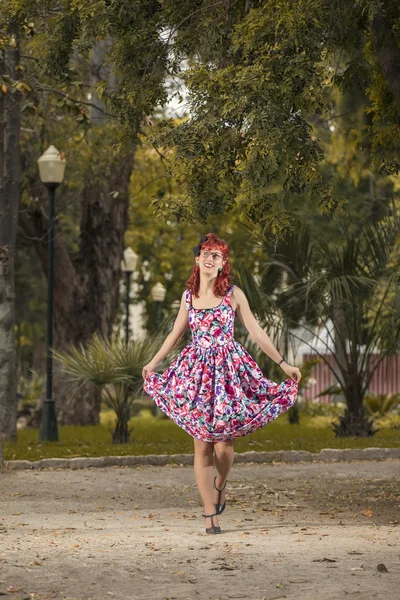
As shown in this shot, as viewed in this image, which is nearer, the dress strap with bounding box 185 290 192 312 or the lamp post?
the dress strap with bounding box 185 290 192 312

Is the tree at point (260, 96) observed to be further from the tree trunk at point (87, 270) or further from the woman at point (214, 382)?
the tree trunk at point (87, 270)

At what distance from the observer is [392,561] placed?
7.09 m

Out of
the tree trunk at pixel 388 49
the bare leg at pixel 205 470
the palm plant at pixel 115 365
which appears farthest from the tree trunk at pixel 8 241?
the bare leg at pixel 205 470

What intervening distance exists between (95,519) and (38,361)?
40585 millimetres

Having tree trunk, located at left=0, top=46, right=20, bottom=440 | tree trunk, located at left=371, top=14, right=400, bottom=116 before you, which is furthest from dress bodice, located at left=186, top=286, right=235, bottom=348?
tree trunk, located at left=0, top=46, right=20, bottom=440

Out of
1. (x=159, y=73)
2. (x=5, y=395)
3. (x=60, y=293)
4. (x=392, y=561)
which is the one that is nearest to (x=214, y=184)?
(x=159, y=73)

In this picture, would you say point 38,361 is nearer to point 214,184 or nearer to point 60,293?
point 60,293

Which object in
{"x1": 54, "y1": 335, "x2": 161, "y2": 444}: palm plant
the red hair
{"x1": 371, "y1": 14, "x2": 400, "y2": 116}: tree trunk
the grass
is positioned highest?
{"x1": 371, "y1": 14, "x2": 400, "y2": 116}: tree trunk

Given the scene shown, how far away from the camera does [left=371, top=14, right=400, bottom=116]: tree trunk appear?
10219 mm

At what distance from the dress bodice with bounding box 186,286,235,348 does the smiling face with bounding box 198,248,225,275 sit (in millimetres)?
201

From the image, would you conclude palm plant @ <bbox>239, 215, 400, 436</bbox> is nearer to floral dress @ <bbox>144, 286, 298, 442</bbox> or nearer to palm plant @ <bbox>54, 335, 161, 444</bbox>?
palm plant @ <bbox>54, 335, 161, 444</bbox>

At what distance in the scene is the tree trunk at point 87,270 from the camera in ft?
75.3

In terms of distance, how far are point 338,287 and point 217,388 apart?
27.8 ft

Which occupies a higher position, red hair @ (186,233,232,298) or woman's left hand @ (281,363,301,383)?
red hair @ (186,233,232,298)
